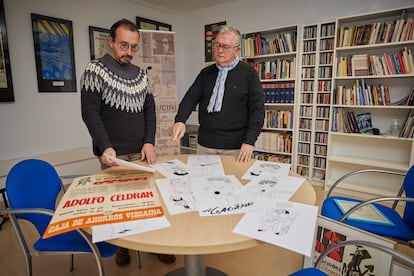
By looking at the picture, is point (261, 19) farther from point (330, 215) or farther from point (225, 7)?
point (330, 215)

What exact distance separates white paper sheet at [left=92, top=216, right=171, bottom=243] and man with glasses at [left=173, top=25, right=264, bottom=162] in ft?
3.02

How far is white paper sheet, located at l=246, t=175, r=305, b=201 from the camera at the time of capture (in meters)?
1.04

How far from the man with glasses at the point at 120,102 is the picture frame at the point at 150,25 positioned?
274cm

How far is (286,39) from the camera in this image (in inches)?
133

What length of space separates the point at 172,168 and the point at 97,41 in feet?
9.47

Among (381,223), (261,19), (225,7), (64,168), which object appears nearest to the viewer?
(381,223)

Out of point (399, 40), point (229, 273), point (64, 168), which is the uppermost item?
point (399, 40)

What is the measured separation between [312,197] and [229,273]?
993 millimetres

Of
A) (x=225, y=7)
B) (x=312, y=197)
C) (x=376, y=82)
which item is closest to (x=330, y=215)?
(x=312, y=197)

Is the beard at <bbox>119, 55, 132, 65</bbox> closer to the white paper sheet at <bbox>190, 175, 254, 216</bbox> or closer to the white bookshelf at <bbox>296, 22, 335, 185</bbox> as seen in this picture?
the white paper sheet at <bbox>190, 175, 254, 216</bbox>

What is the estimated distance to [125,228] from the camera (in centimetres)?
79

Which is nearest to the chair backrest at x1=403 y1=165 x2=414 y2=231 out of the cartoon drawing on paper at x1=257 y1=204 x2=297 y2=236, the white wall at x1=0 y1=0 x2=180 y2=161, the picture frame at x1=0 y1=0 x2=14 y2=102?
the cartoon drawing on paper at x1=257 y1=204 x2=297 y2=236

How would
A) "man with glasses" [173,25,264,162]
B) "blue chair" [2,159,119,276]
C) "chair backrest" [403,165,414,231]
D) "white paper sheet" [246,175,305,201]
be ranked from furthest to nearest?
"man with glasses" [173,25,264,162], "chair backrest" [403,165,414,231], "blue chair" [2,159,119,276], "white paper sheet" [246,175,305,201]

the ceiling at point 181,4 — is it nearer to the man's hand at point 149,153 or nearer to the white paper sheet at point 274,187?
the man's hand at point 149,153
